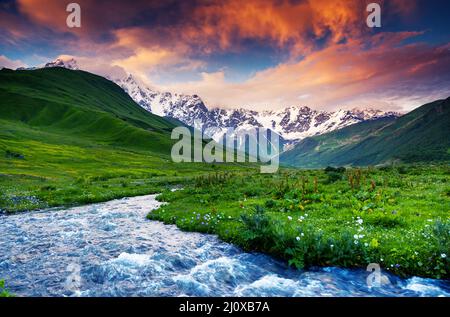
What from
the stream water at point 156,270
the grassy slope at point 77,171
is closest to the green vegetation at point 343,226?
the stream water at point 156,270

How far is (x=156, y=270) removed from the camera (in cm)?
1143

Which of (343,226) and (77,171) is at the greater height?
(77,171)

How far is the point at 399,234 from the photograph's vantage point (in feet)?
42.2

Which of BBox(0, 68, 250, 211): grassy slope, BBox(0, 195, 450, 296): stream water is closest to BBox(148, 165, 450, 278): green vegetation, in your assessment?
BBox(0, 195, 450, 296): stream water

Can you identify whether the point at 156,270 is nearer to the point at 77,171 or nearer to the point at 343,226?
the point at 343,226

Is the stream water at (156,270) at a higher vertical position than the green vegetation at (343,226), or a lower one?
lower

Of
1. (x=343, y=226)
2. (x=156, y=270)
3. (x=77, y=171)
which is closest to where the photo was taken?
(x=156, y=270)

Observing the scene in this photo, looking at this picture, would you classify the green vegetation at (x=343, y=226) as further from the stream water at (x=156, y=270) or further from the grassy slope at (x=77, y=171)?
the grassy slope at (x=77, y=171)

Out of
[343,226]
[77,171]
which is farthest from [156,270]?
[77,171]

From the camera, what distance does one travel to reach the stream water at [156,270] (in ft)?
31.9

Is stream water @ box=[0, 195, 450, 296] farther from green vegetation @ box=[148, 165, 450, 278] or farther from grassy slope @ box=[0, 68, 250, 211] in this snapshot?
grassy slope @ box=[0, 68, 250, 211]

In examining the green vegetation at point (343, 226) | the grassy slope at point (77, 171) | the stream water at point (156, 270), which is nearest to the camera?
the stream water at point (156, 270)

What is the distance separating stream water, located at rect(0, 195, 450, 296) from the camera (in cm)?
972
